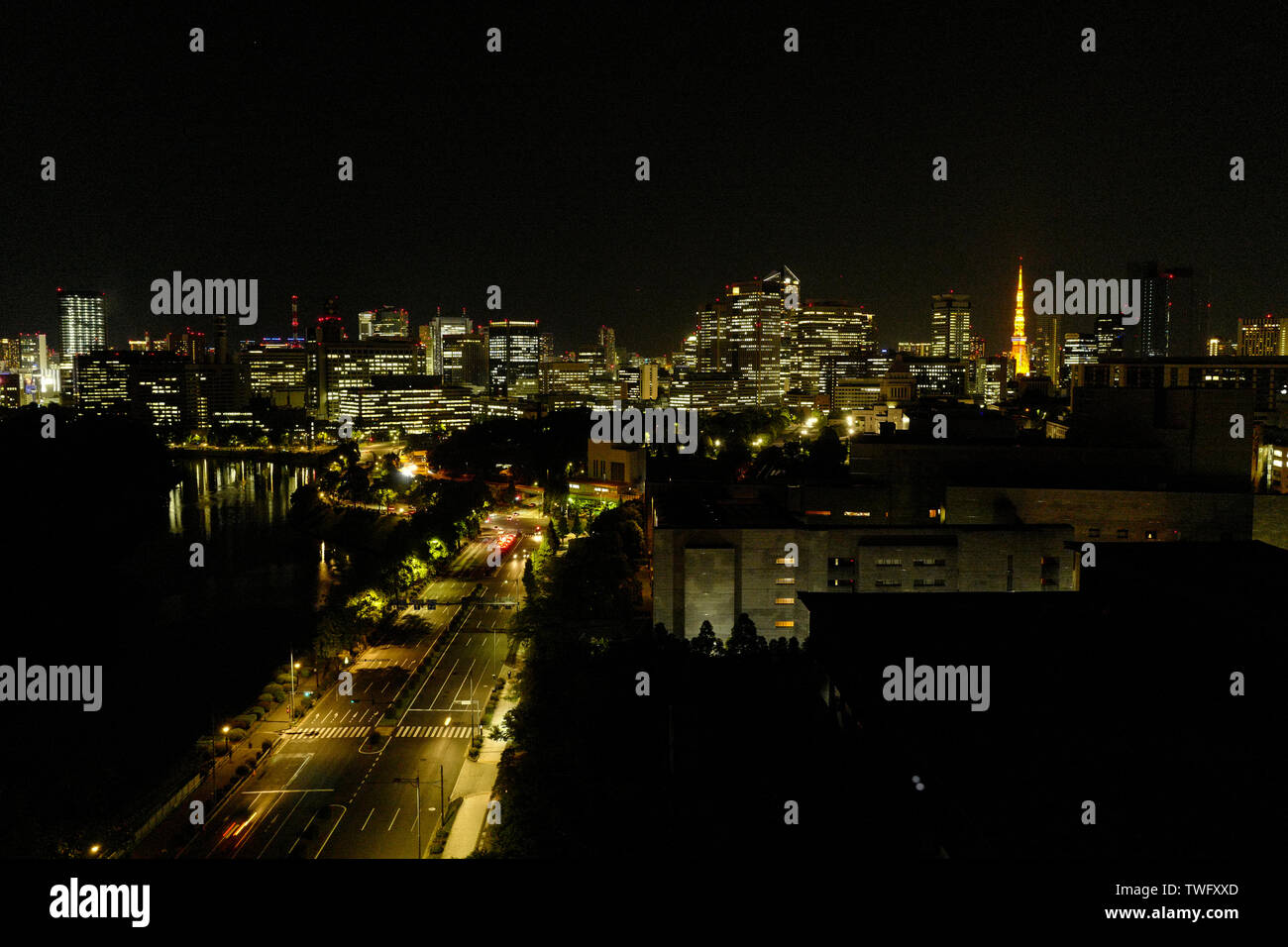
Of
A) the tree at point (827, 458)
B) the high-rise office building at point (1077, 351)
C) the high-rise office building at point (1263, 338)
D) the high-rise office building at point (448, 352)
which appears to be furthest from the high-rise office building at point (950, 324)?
the tree at point (827, 458)

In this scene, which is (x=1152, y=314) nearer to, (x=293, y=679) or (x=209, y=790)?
(x=293, y=679)

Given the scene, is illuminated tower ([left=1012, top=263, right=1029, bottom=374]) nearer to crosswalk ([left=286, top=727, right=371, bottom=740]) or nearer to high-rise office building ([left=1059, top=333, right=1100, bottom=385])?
high-rise office building ([left=1059, top=333, right=1100, bottom=385])

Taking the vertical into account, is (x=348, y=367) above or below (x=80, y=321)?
below

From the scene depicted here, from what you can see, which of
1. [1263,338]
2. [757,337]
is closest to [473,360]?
[757,337]

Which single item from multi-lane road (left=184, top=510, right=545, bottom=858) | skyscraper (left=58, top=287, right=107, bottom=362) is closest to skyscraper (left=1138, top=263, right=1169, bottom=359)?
multi-lane road (left=184, top=510, right=545, bottom=858)

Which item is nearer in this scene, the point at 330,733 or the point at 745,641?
the point at 330,733

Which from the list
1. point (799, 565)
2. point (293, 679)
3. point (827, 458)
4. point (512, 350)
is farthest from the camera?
point (512, 350)

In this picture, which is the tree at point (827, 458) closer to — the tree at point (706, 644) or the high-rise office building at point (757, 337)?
the tree at point (706, 644)
